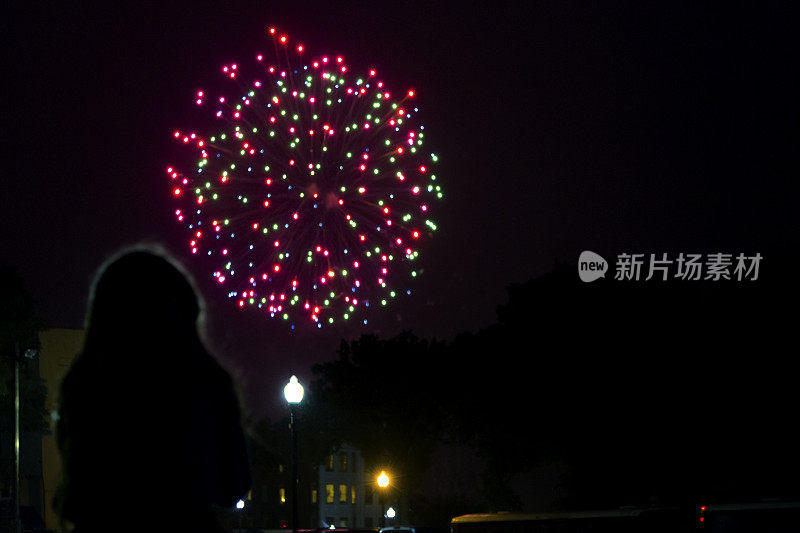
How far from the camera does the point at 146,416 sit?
3.11m

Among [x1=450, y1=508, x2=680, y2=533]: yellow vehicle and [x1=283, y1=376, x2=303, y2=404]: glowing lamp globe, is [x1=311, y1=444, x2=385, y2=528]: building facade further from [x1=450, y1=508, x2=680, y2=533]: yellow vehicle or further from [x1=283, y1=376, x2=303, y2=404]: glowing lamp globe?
[x1=283, y1=376, x2=303, y2=404]: glowing lamp globe

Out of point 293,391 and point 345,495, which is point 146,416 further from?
point 345,495

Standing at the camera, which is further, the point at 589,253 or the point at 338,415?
the point at 338,415

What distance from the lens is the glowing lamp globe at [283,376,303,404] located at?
21.5 meters

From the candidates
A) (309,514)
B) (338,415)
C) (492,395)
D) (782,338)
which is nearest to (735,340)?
(782,338)

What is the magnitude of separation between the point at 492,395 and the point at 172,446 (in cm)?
5200

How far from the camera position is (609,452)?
46969mm

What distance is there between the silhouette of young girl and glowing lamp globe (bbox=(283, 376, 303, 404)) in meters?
18.4

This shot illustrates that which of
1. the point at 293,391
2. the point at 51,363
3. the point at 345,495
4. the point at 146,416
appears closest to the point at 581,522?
the point at 293,391

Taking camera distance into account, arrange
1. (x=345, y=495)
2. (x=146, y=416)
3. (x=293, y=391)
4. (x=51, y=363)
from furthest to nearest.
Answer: (x=345, y=495)
(x=51, y=363)
(x=293, y=391)
(x=146, y=416)

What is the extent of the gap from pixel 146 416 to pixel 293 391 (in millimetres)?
18694

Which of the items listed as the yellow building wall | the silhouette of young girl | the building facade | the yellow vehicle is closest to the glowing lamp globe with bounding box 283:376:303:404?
the yellow vehicle

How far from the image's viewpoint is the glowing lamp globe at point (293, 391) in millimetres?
21500

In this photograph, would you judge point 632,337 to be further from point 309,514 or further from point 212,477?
point 309,514
